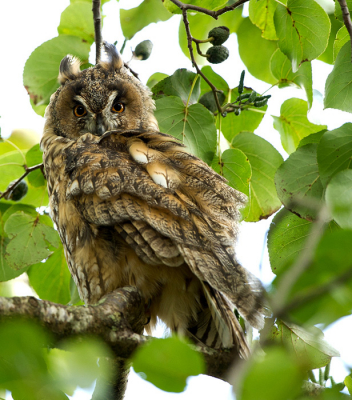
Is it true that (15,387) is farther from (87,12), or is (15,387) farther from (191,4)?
(87,12)

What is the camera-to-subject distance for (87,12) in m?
2.35

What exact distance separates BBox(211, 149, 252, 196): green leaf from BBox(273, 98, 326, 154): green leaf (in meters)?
0.45

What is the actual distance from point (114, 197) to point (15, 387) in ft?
4.30

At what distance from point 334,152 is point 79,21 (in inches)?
60.8

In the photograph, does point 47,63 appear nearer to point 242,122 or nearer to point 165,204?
point 242,122

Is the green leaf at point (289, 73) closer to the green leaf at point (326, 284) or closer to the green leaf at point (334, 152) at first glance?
the green leaf at point (334, 152)

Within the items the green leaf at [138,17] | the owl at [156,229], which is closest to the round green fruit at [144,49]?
the green leaf at [138,17]

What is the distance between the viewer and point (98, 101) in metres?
2.44

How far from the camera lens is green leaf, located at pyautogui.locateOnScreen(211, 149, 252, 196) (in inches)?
Result: 74.9

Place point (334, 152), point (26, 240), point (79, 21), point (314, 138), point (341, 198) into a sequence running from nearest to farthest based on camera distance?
point (341, 198) → point (334, 152) → point (314, 138) → point (26, 240) → point (79, 21)

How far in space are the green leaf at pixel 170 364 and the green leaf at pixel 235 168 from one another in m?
1.53

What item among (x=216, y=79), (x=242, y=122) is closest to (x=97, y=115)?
(x=216, y=79)

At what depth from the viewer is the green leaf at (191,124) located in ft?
6.41

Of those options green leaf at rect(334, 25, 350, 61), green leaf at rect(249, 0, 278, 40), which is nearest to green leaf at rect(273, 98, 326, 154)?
green leaf at rect(249, 0, 278, 40)
